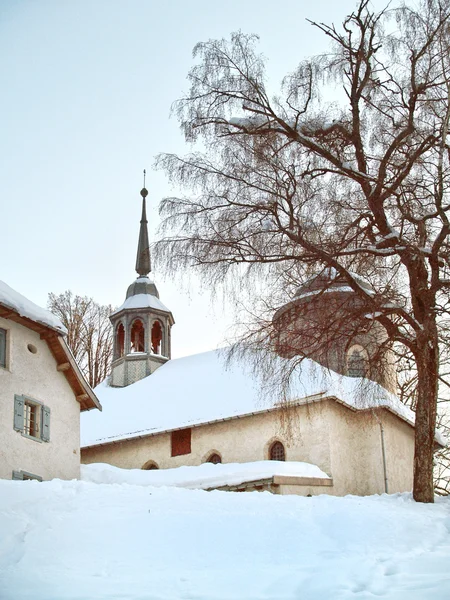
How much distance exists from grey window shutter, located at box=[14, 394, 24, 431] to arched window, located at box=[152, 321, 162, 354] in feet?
57.2

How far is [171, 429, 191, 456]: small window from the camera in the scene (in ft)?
94.8

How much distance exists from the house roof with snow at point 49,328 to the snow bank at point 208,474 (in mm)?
2095

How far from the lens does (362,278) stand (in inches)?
628

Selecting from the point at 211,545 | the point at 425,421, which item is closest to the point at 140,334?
the point at 425,421

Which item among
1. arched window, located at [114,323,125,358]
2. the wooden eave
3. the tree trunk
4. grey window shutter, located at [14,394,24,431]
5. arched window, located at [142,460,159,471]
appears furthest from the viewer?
arched window, located at [114,323,125,358]

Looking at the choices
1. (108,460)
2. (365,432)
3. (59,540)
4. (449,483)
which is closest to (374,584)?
(59,540)

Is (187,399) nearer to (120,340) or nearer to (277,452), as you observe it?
(277,452)

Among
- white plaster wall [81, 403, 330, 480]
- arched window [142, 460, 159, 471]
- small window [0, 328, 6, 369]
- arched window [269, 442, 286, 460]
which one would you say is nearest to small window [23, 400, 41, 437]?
small window [0, 328, 6, 369]

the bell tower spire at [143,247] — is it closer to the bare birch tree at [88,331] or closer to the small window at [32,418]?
the bare birch tree at [88,331]

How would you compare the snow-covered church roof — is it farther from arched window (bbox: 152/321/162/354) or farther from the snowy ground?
the snowy ground

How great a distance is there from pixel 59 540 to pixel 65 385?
12839 mm

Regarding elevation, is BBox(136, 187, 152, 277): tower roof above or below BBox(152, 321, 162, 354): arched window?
above

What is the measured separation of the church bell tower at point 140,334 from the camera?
36.4m

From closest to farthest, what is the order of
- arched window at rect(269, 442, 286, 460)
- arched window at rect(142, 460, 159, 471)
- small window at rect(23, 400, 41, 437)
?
small window at rect(23, 400, 41, 437)
arched window at rect(269, 442, 286, 460)
arched window at rect(142, 460, 159, 471)
